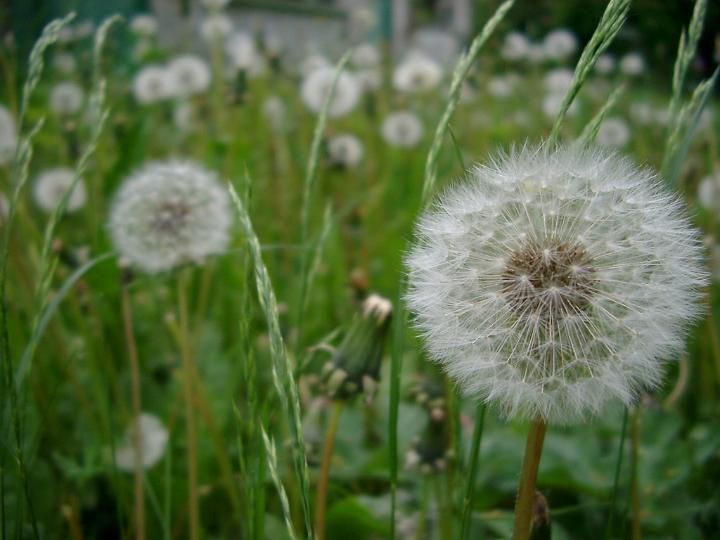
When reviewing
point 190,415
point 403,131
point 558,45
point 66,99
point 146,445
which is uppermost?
point 558,45

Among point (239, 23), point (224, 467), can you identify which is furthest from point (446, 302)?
point (239, 23)

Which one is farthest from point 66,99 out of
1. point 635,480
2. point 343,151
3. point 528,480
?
point 528,480

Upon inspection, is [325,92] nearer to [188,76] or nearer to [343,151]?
[343,151]

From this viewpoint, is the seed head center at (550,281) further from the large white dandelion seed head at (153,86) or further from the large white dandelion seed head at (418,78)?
the large white dandelion seed head at (418,78)

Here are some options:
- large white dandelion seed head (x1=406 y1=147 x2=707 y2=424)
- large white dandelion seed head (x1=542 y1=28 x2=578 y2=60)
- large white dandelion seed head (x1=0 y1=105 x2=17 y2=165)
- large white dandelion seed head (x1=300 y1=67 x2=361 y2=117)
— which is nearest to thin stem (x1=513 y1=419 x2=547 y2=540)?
large white dandelion seed head (x1=406 y1=147 x2=707 y2=424)

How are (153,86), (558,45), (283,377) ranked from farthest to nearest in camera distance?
(558,45) → (153,86) → (283,377)

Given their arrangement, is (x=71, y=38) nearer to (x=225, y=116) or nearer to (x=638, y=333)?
(x=225, y=116)
